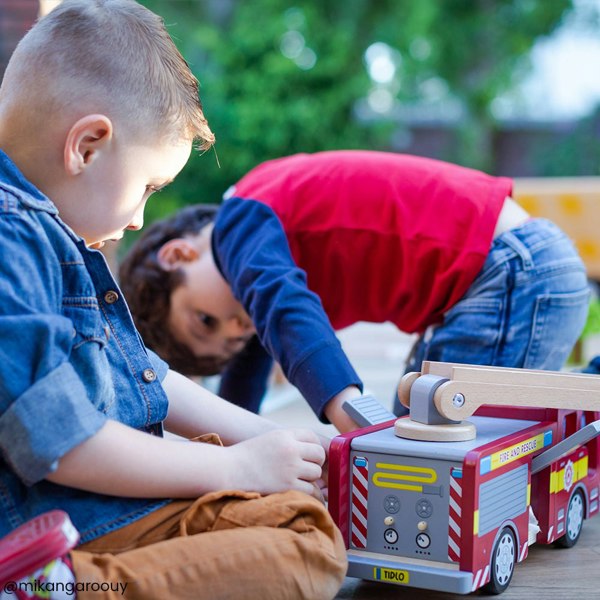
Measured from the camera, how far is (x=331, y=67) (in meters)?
8.32

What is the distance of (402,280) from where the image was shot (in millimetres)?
1601

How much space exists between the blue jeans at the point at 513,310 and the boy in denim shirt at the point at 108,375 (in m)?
0.60

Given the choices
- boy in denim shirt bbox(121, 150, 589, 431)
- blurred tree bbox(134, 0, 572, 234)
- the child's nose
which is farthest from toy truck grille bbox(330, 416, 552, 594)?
blurred tree bbox(134, 0, 572, 234)

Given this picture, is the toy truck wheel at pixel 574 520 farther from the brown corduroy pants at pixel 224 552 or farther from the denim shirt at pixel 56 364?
the denim shirt at pixel 56 364

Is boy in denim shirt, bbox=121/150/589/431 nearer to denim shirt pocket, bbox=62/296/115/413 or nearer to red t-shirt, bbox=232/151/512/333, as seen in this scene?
red t-shirt, bbox=232/151/512/333

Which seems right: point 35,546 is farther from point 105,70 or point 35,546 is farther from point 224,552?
point 105,70

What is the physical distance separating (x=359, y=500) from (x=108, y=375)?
1.04 feet

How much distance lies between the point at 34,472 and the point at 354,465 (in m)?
0.37

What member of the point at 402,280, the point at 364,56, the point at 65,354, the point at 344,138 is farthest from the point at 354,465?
the point at 364,56

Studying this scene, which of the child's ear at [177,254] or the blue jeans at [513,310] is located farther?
the child's ear at [177,254]

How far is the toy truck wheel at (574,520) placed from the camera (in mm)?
1193

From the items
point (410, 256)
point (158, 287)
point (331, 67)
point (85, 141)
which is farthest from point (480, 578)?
point (331, 67)

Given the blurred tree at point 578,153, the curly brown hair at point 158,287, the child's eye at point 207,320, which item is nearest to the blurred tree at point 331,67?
the blurred tree at point 578,153

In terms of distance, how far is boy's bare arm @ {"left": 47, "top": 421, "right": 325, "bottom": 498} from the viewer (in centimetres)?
84
